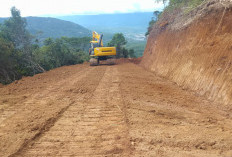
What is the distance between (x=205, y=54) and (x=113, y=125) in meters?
5.75

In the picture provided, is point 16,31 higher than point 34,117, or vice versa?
point 16,31

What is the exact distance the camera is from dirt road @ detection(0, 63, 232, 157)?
3561mm

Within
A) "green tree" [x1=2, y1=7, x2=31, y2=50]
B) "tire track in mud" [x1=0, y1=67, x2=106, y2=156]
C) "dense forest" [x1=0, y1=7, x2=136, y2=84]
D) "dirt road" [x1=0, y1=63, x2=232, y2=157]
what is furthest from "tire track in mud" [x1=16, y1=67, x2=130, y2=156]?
"green tree" [x1=2, y1=7, x2=31, y2=50]

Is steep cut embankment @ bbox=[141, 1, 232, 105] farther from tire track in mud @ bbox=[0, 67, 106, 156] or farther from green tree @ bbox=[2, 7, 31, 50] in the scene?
green tree @ bbox=[2, 7, 31, 50]

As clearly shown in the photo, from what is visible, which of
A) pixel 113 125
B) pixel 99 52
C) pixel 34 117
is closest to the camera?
pixel 113 125

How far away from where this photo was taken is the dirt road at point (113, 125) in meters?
3.56

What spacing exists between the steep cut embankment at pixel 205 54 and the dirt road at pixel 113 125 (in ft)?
2.10

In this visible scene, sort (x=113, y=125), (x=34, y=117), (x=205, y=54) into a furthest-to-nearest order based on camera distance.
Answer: (x=205, y=54) < (x=34, y=117) < (x=113, y=125)

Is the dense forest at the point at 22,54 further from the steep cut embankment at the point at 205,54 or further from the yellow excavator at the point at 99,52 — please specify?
the steep cut embankment at the point at 205,54

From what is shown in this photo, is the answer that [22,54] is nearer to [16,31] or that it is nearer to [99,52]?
[99,52]

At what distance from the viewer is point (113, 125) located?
14.9 ft

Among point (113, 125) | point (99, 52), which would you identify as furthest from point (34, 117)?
point (99, 52)

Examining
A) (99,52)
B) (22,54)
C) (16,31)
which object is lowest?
(22,54)

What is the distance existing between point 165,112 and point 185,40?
6.94 meters
